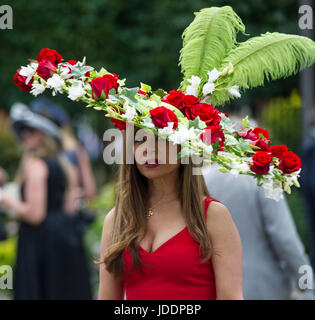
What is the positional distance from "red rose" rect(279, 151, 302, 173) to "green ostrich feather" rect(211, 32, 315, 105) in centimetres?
42

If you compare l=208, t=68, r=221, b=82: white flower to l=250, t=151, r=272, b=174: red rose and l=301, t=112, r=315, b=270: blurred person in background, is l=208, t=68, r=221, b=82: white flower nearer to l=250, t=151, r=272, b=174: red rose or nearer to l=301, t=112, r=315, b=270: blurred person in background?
l=250, t=151, r=272, b=174: red rose

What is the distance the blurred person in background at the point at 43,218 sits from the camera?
18.5ft

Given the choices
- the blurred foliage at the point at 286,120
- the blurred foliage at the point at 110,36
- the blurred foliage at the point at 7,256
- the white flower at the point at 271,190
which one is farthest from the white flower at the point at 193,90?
the blurred foliage at the point at 286,120

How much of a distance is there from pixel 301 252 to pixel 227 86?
152 cm

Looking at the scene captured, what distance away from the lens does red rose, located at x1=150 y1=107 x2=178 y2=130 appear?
2309 mm

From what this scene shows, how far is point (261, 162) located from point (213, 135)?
197 millimetres

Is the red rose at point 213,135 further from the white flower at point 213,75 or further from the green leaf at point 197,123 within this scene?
the white flower at point 213,75

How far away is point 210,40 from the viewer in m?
2.65

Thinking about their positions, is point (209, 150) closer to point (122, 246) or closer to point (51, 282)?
point (122, 246)

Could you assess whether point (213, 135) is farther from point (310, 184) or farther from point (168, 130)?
point (310, 184)

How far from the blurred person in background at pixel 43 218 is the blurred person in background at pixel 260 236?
7.60 feet

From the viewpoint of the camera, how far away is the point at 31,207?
18.5ft

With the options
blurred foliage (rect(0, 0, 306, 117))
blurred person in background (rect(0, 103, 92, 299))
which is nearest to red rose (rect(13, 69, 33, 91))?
blurred person in background (rect(0, 103, 92, 299))

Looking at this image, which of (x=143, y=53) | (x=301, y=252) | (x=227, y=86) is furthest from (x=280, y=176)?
(x=143, y=53)
